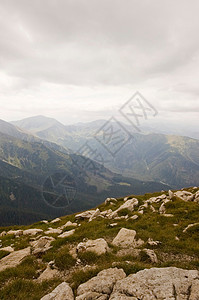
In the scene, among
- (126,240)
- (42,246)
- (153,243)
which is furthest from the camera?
(42,246)

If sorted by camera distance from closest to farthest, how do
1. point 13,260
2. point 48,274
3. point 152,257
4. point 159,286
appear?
point 159,286, point 48,274, point 152,257, point 13,260

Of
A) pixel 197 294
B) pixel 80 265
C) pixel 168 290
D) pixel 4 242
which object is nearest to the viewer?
pixel 197 294

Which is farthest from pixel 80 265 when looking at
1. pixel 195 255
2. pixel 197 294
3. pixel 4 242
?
pixel 4 242

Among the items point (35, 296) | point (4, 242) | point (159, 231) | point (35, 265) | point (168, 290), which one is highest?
point (168, 290)

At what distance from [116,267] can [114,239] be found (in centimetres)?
596

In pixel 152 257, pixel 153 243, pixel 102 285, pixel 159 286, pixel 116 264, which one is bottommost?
pixel 153 243

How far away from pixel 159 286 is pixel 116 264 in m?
3.06

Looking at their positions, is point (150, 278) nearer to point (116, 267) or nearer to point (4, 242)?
point (116, 267)

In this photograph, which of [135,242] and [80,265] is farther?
[135,242]

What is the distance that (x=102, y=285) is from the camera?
6.98m

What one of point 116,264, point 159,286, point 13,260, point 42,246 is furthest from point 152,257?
point 13,260

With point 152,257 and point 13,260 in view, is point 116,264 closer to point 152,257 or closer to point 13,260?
point 152,257

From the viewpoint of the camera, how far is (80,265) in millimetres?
10273

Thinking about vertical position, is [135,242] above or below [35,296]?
below
